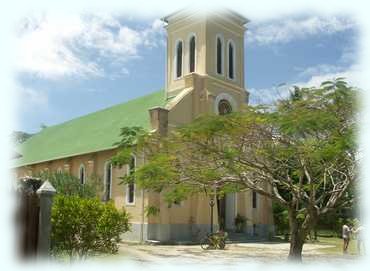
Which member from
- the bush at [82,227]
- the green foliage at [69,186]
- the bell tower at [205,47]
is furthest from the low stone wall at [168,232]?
the bush at [82,227]

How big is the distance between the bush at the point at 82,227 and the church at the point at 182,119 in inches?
547

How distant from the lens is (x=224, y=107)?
3075 centimetres

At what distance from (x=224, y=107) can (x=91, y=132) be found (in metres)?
10.3

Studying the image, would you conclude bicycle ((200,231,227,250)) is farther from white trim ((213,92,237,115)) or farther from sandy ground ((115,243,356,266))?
white trim ((213,92,237,115))

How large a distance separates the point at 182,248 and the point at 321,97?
12907 mm

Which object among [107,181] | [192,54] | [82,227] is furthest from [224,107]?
Result: [82,227]

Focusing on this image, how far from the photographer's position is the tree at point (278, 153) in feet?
42.2

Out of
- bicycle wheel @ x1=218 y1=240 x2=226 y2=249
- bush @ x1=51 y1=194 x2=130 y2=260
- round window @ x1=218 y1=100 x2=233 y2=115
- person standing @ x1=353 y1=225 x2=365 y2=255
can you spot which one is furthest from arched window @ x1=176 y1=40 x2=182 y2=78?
bush @ x1=51 y1=194 x2=130 y2=260

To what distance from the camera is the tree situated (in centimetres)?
1287

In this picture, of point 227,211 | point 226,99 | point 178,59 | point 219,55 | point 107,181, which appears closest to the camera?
point 107,181

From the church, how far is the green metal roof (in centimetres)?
11

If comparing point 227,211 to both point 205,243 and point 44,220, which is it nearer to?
point 205,243

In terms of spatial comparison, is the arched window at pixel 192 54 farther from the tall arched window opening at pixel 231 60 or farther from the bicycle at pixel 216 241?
the bicycle at pixel 216 241

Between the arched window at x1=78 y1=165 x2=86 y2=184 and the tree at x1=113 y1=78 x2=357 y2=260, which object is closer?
the tree at x1=113 y1=78 x2=357 y2=260
